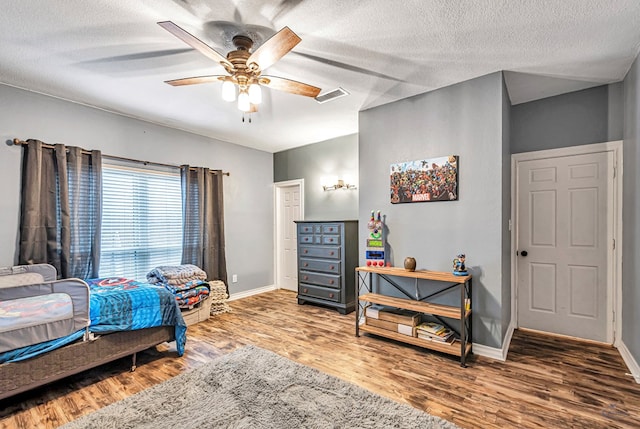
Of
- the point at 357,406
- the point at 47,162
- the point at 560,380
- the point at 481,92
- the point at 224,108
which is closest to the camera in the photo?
the point at 357,406

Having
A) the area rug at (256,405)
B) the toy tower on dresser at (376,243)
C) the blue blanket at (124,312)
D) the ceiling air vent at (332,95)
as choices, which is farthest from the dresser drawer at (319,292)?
the ceiling air vent at (332,95)

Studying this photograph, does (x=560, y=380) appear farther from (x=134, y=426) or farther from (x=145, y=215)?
(x=145, y=215)

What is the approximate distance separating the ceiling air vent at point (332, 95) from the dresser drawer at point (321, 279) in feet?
7.46

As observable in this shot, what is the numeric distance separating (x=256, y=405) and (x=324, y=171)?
11.8ft

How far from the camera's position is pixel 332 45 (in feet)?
7.39

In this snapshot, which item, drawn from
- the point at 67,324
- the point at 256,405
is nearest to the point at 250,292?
the point at 67,324

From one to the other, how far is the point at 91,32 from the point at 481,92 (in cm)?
317

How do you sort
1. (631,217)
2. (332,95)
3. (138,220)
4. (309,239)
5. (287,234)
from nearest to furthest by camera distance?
(631,217) < (332,95) < (138,220) < (309,239) < (287,234)

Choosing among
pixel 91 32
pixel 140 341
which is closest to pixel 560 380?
pixel 140 341

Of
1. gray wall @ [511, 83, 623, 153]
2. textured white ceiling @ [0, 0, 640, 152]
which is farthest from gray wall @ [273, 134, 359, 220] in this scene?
gray wall @ [511, 83, 623, 153]

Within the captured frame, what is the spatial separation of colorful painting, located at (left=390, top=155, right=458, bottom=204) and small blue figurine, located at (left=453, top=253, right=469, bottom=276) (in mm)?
586

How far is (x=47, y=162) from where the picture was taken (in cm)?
304

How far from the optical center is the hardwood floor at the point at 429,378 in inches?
76.1

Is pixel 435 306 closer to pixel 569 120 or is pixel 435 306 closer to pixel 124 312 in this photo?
pixel 569 120
